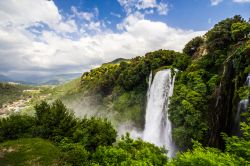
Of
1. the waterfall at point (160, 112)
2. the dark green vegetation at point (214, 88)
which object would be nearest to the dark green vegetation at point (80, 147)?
the dark green vegetation at point (214, 88)

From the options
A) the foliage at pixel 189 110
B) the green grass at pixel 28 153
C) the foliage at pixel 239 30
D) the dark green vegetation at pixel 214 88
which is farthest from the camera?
the foliage at pixel 239 30

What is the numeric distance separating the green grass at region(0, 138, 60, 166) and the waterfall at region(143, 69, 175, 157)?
2414 cm

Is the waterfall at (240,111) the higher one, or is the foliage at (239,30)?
the foliage at (239,30)

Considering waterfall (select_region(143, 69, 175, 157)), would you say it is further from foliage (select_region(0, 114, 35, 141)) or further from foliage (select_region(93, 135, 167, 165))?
foliage (select_region(0, 114, 35, 141))

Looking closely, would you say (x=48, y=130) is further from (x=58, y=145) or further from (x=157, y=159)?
(x=157, y=159)

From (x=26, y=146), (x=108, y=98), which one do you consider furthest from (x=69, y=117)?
(x=108, y=98)

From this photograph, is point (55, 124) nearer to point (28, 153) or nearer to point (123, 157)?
point (28, 153)

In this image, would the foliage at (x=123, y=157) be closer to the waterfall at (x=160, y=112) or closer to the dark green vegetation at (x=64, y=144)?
the dark green vegetation at (x=64, y=144)

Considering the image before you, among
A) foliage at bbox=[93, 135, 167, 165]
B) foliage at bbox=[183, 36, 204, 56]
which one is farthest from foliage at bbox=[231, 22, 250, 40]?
foliage at bbox=[93, 135, 167, 165]

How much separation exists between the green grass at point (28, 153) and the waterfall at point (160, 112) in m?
24.1

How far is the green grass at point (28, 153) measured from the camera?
17.5 metres

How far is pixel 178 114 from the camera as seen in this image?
121 feet

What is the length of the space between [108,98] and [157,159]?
5183cm

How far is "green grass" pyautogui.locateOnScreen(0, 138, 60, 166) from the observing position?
57.6 ft
